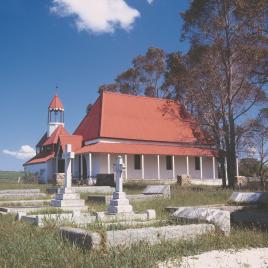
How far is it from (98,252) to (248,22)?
71.8 ft

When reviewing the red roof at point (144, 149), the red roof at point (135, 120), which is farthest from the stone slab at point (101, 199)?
the red roof at point (135, 120)

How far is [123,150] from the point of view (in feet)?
119

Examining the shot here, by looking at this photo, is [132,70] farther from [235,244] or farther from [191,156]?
[235,244]

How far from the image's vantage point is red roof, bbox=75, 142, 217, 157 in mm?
35344

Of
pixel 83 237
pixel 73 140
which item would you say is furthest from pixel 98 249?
pixel 73 140

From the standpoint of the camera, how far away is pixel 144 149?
3741cm

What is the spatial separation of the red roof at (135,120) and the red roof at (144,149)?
2.31 feet

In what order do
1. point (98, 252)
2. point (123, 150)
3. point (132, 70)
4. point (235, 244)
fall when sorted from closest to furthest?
point (98, 252), point (235, 244), point (123, 150), point (132, 70)

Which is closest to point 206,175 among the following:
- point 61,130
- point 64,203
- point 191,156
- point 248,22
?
point 191,156

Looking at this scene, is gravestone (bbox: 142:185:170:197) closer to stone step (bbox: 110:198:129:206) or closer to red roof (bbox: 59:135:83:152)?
stone step (bbox: 110:198:129:206)

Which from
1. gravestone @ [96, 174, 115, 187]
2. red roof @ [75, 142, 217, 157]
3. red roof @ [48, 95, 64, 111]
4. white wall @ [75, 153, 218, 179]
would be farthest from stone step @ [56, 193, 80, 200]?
red roof @ [48, 95, 64, 111]

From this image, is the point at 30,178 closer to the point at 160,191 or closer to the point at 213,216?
the point at 160,191

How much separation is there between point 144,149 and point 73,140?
6.19m

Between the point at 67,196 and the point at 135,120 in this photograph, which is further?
the point at 135,120
